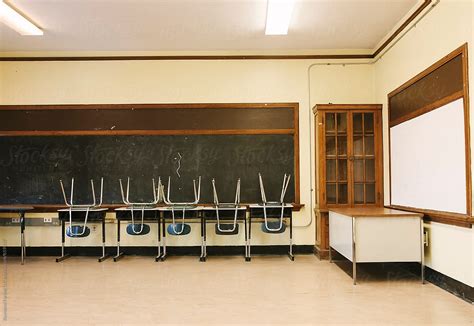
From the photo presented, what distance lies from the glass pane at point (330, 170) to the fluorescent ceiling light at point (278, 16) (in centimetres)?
198

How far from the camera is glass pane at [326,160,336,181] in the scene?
19.8 ft

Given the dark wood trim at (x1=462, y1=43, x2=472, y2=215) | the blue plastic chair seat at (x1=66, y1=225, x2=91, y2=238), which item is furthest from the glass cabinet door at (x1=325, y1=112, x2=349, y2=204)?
the blue plastic chair seat at (x1=66, y1=225, x2=91, y2=238)

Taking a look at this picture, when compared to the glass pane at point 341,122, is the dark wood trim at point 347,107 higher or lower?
higher

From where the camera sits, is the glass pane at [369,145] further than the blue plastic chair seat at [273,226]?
Yes

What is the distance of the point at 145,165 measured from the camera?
6.40 metres

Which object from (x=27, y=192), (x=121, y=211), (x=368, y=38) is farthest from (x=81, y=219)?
(x=368, y=38)

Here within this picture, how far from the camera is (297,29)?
5.59 metres

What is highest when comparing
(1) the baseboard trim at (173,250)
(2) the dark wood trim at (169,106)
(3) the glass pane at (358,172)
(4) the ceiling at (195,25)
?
(4) the ceiling at (195,25)

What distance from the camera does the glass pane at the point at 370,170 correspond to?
6031 mm

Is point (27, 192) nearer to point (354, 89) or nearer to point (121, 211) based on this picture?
point (121, 211)

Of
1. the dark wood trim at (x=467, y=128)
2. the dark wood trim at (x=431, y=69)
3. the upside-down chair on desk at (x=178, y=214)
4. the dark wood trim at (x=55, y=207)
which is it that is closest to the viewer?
the dark wood trim at (x=467, y=128)

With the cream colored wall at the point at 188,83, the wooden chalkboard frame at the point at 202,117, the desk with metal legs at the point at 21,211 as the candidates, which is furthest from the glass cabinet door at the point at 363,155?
the desk with metal legs at the point at 21,211

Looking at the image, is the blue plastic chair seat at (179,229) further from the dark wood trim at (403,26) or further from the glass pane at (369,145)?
the dark wood trim at (403,26)

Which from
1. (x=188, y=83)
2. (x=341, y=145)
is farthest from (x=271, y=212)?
(x=188, y=83)
